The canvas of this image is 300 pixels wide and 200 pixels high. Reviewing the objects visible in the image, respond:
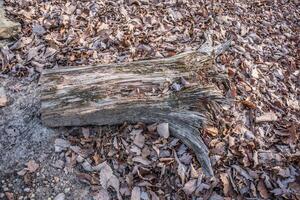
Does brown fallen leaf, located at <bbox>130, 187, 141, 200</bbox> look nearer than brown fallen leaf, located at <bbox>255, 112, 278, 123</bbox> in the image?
Yes

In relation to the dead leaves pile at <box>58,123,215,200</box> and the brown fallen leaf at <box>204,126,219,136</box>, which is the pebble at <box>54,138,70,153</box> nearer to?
the dead leaves pile at <box>58,123,215,200</box>

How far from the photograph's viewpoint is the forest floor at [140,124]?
326 centimetres

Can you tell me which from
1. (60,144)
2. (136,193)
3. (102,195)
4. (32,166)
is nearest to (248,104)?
(136,193)

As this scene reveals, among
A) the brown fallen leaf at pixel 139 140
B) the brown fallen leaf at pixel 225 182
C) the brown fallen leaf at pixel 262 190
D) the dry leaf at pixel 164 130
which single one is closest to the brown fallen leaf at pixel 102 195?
the brown fallen leaf at pixel 139 140

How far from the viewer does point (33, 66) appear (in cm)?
418

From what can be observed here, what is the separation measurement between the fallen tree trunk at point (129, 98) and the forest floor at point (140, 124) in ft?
0.42

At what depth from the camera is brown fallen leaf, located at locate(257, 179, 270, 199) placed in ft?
10.7

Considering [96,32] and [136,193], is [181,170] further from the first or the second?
[96,32]

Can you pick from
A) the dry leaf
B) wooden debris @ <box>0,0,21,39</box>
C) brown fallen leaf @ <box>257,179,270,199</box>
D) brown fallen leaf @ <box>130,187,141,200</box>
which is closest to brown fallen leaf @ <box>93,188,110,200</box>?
brown fallen leaf @ <box>130,187,141,200</box>

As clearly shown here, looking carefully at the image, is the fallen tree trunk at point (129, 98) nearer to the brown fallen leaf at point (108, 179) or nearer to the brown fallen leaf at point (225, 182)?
the brown fallen leaf at point (225, 182)

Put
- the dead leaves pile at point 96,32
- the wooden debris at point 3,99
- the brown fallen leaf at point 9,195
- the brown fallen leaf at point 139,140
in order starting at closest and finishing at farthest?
the brown fallen leaf at point 9,195 < the brown fallen leaf at point 139,140 < the wooden debris at point 3,99 < the dead leaves pile at point 96,32

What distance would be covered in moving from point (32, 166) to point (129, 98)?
1.23 meters

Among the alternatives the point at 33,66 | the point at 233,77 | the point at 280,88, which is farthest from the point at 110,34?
the point at 280,88

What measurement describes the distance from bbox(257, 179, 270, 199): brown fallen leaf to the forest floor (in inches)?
0.4
